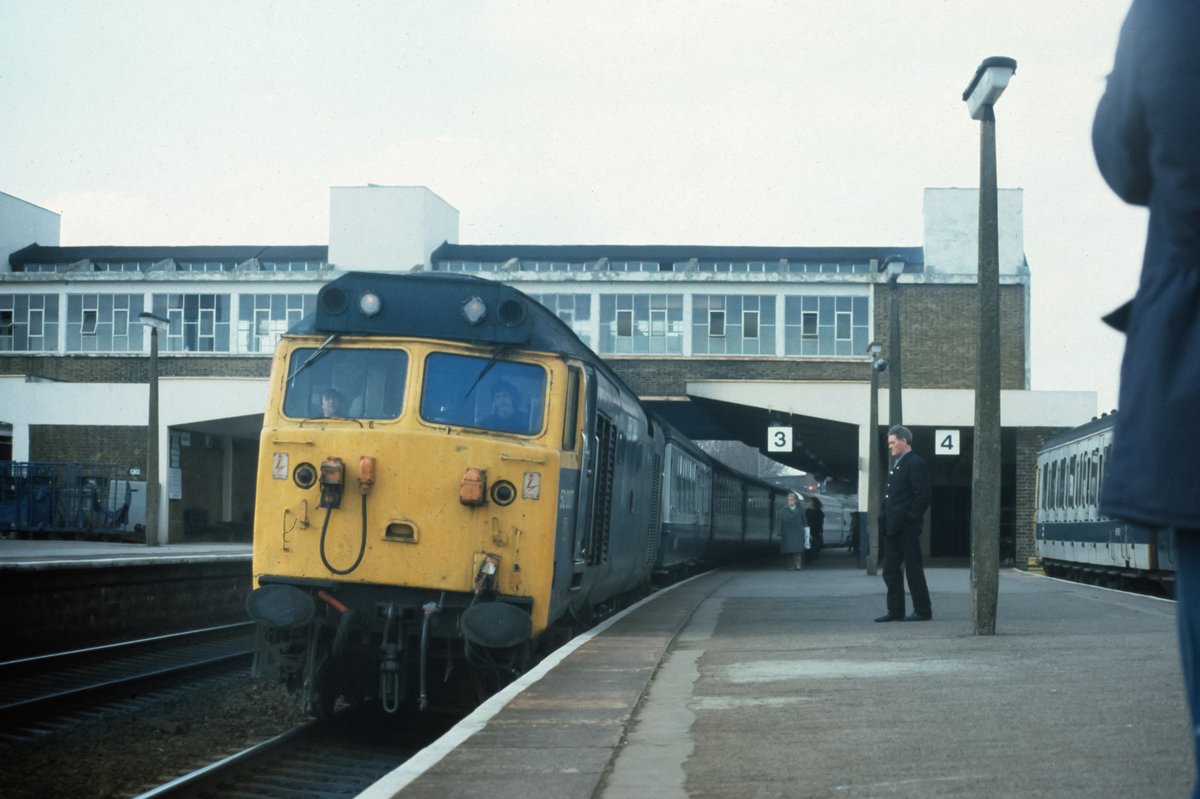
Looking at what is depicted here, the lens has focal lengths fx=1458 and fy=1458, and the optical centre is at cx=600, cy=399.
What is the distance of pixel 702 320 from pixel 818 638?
36.9 metres

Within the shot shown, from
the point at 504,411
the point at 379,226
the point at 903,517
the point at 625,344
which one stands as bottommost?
the point at 903,517

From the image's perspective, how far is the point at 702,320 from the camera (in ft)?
157

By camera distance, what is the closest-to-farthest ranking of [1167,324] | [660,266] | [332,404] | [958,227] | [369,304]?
[1167,324] → [332,404] → [369,304] → [958,227] → [660,266]

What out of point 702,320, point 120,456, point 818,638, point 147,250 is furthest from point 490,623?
point 147,250

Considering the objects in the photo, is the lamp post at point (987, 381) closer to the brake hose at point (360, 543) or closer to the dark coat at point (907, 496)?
the dark coat at point (907, 496)

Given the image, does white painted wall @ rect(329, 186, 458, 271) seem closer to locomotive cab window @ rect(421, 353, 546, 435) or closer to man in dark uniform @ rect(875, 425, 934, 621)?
man in dark uniform @ rect(875, 425, 934, 621)

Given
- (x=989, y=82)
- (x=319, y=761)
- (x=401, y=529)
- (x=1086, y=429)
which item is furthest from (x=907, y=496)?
(x=1086, y=429)

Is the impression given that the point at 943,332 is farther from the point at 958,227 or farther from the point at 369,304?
the point at 369,304

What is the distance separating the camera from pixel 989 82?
1110cm

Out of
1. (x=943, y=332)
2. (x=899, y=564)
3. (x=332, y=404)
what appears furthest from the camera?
(x=943, y=332)

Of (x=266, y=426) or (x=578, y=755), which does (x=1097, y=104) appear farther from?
(x=266, y=426)

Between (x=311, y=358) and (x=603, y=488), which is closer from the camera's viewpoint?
(x=311, y=358)

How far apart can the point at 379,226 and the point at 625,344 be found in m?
11.0

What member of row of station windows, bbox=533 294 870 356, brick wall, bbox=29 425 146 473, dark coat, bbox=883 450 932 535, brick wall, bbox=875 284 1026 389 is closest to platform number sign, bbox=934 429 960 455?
brick wall, bbox=875 284 1026 389
